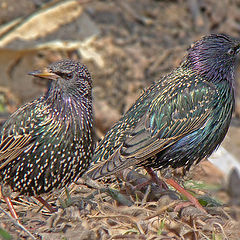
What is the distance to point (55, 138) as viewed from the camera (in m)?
4.48

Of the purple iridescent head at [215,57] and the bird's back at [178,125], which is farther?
the purple iridescent head at [215,57]

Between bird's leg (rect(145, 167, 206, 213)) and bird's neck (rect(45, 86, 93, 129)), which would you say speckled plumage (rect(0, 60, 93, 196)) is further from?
bird's leg (rect(145, 167, 206, 213))

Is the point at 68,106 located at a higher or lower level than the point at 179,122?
higher

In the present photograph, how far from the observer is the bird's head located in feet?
14.7

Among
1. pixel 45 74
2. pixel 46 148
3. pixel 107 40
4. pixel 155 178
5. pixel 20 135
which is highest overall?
pixel 45 74

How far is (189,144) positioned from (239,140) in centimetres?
406

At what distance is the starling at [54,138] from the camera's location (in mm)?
4496

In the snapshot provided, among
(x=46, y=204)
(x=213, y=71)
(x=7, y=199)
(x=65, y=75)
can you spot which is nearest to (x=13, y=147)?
(x=7, y=199)

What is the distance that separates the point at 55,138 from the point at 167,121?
0.88 meters

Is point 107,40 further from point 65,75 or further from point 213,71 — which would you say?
point 65,75

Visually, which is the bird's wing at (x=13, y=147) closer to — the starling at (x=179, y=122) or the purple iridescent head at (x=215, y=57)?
the starling at (x=179, y=122)

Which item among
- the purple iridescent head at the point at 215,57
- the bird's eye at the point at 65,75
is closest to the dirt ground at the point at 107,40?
the purple iridescent head at the point at 215,57

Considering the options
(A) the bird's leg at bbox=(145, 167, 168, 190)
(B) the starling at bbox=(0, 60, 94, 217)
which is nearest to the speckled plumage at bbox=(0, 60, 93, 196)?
(B) the starling at bbox=(0, 60, 94, 217)

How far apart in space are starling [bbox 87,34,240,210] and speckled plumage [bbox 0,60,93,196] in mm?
240
